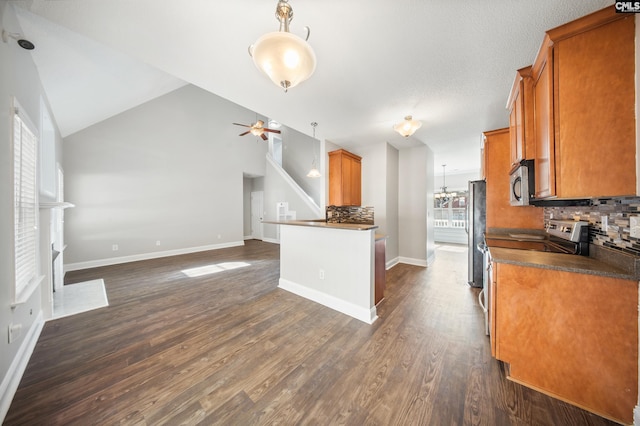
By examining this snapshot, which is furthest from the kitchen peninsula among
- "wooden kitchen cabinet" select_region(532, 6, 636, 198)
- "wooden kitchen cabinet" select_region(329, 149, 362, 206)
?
"wooden kitchen cabinet" select_region(532, 6, 636, 198)

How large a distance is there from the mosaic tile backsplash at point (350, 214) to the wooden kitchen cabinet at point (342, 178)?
350mm

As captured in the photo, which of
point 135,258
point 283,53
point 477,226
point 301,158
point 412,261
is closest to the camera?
point 283,53

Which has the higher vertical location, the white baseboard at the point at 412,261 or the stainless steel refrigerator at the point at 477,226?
the stainless steel refrigerator at the point at 477,226

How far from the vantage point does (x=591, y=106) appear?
126 centimetres

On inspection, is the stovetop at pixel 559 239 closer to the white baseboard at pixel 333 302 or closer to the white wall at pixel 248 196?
the white baseboard at pixel 333 302

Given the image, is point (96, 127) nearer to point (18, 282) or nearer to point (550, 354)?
point (18, 282)

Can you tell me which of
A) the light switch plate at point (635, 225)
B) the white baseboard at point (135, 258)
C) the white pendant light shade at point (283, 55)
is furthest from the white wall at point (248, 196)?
the light switch plate at point (635, 225)

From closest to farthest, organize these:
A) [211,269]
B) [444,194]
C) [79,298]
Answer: [79,298] < [211,269] < [444,194]

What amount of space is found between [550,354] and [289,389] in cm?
182

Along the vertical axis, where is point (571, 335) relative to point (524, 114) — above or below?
below

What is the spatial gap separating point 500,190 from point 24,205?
5360 millimetres

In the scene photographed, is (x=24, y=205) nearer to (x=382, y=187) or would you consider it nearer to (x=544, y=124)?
(x=544, y=124)

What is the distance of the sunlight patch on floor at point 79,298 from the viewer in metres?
2.64

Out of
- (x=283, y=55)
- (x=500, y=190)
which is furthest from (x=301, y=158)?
(x=283, y=55)
